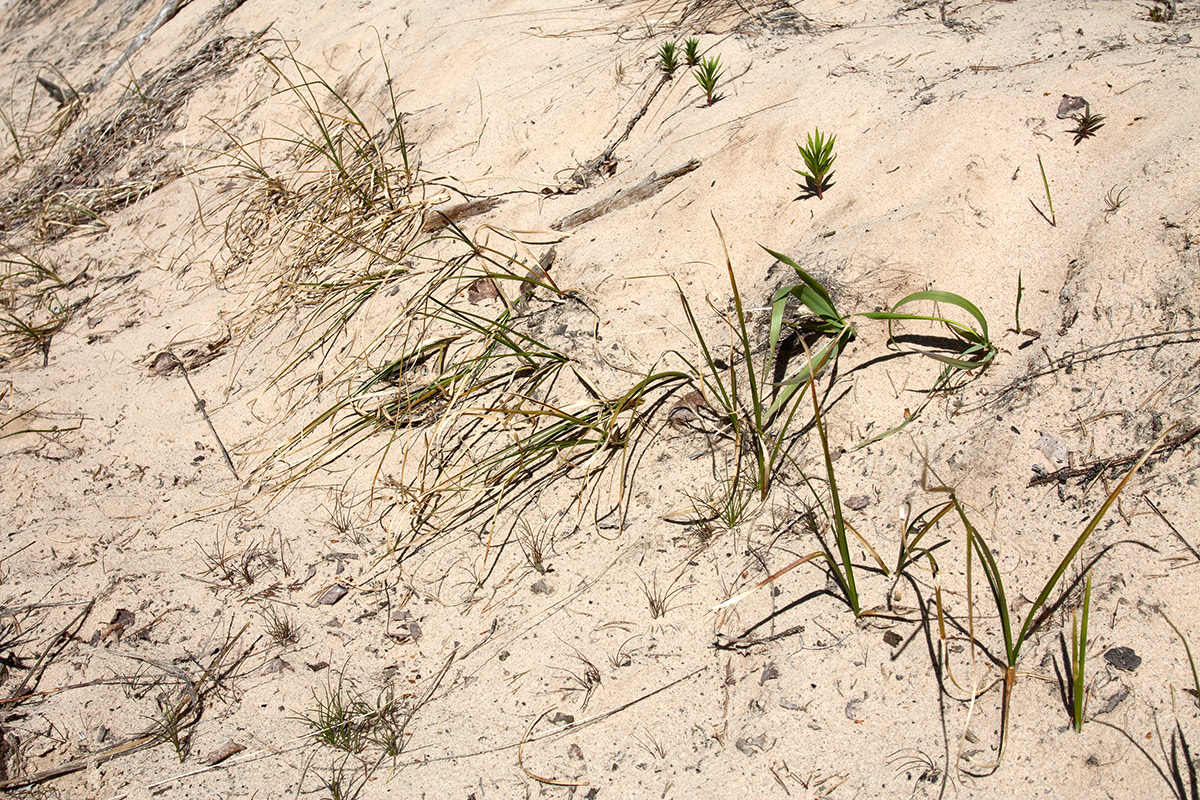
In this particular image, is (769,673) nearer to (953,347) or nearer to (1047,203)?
(953,347)

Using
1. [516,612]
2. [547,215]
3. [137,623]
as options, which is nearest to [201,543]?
[137,623]

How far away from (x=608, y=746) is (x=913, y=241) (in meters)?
1.66

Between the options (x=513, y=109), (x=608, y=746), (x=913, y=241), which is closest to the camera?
(x=608, y=746)

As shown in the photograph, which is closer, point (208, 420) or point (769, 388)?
point (769, 388)

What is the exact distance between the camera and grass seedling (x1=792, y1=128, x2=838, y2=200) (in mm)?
2512

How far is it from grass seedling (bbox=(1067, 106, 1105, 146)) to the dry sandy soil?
0.02 m

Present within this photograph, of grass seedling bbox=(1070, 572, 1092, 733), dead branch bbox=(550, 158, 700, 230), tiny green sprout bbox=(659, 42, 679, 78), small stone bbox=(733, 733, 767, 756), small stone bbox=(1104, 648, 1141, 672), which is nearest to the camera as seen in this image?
grass seedling bbox=(1070, 572, 1092, 733)

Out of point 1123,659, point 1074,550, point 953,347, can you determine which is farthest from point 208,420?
point 1123,659

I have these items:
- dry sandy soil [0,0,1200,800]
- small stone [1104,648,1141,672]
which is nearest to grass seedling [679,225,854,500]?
dry sandy soil [0,0,1200,800]

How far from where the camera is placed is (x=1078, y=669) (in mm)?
1454

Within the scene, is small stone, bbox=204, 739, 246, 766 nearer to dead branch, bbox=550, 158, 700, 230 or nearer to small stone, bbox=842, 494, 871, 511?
small stone, bbox=842, 494, 871, 511

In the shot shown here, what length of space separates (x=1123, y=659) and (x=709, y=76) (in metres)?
2.46

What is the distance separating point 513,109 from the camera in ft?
11.9

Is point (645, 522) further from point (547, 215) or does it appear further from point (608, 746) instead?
point (547, 215)
